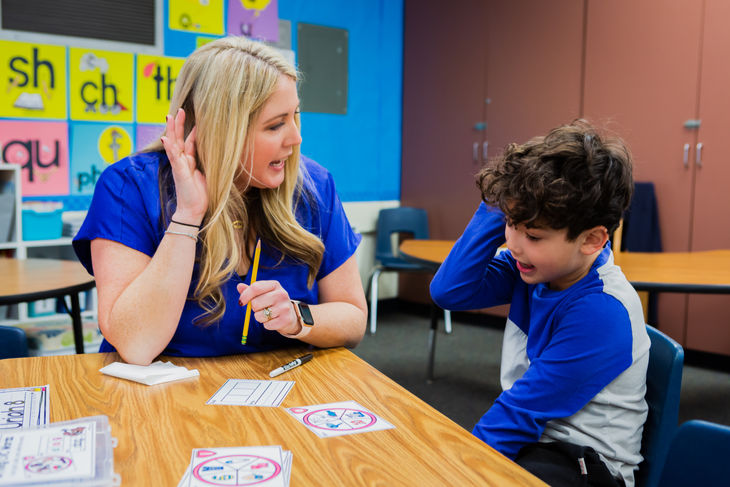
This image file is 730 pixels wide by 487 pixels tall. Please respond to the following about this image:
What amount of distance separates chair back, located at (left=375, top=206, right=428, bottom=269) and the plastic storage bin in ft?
7.19

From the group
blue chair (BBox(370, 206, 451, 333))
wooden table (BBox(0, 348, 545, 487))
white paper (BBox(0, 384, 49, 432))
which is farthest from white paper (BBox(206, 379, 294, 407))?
blue chair (BBox(370, 206, 451, 333))

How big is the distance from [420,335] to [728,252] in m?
2.04

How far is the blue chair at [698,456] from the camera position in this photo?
35.4 inches

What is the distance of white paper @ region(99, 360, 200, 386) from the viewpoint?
3.61 feet

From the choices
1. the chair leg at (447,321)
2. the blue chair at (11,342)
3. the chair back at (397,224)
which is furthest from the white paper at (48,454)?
the chair back at (397,224)

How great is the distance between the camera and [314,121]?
4770 mm

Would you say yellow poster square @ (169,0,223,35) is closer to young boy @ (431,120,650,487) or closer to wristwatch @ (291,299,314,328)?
wristwatch @ (291,299,314,328)

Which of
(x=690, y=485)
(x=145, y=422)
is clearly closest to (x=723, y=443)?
(x=690, y=485)

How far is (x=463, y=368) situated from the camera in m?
3.66

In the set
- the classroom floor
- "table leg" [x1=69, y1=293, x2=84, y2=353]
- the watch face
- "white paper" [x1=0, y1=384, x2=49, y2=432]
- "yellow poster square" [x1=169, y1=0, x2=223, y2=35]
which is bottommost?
the classroom floor

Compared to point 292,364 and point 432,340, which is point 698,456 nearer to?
point 292,364

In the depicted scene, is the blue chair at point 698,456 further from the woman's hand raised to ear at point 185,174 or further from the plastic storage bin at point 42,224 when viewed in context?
the plastic storage bin at point 42,224

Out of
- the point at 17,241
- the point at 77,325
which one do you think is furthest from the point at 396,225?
the point at 77,325

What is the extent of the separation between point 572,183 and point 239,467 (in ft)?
2.39
